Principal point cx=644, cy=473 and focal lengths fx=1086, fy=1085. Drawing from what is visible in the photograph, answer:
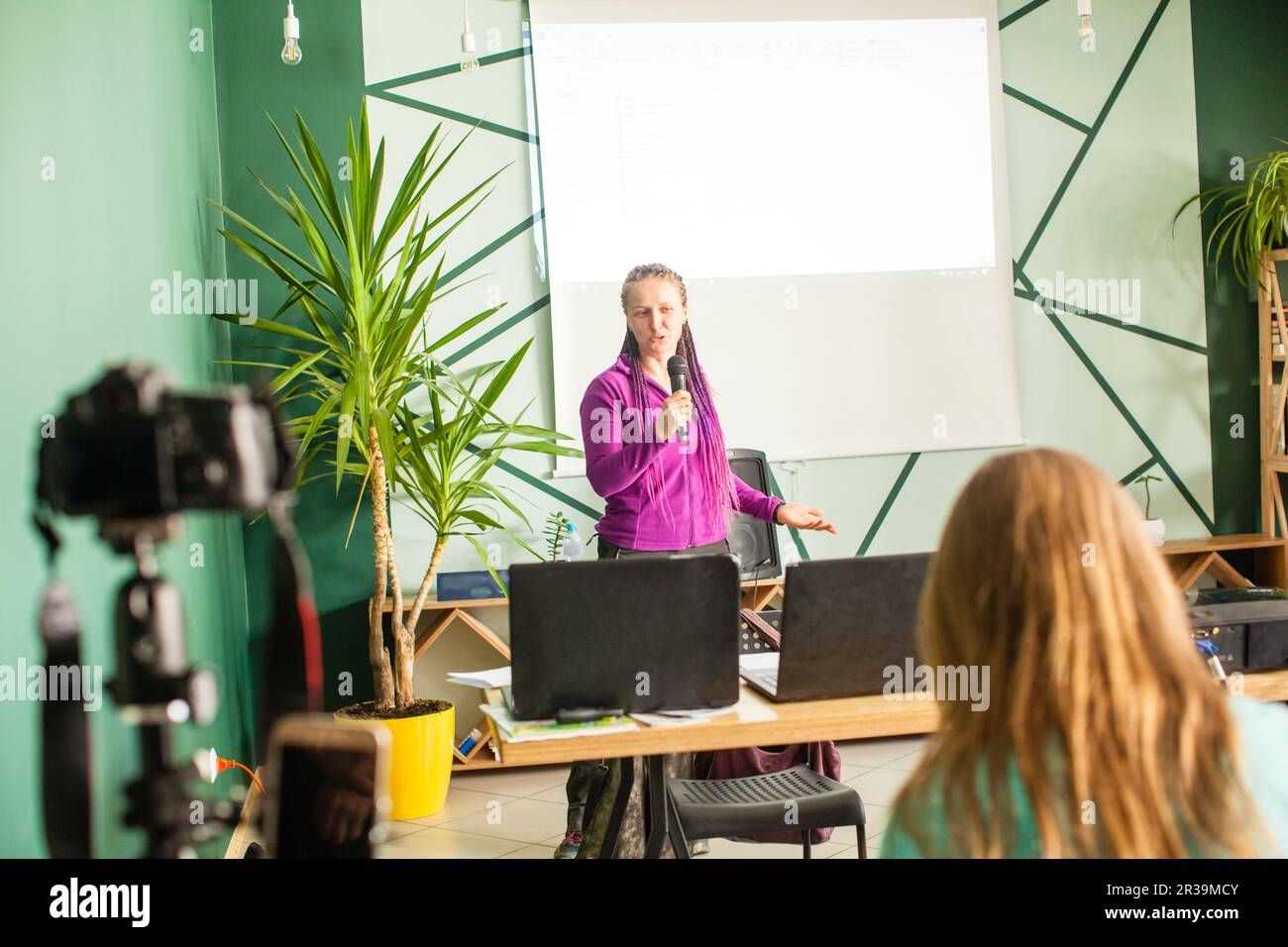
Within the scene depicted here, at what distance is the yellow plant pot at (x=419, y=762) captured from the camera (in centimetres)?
336

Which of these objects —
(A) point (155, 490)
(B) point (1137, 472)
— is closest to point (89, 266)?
(A) point (155, 490)

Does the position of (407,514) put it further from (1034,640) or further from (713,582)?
(1034,640)

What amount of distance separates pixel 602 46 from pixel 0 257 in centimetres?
298

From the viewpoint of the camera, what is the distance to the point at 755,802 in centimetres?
220

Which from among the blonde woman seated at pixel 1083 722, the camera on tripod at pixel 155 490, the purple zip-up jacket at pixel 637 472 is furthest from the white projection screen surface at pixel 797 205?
the camera on tripod at pixel 155 490

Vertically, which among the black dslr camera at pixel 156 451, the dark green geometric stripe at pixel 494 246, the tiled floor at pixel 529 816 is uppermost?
the dark green geometric stripe at pixel 494 246

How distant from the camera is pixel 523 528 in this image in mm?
4121

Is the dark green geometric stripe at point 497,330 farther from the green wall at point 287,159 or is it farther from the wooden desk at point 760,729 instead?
the wooden desk at point 760,729

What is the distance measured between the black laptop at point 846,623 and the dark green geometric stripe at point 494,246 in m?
2.67

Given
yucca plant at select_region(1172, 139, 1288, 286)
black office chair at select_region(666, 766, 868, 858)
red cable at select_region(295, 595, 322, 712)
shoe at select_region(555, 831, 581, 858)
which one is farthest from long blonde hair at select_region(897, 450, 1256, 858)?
yucca plant at select_region(1172, 139, 1288, 286)

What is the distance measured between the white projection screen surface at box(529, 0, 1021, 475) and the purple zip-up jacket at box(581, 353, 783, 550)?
1.51 m

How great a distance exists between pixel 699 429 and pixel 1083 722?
1842 mm

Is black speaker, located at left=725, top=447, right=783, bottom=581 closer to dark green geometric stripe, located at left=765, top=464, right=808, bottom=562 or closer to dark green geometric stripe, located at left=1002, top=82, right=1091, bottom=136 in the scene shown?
dark green geometric stripe, located at left=765, top=464, right=808, bottom=562

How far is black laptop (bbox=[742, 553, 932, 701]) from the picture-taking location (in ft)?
5.65
